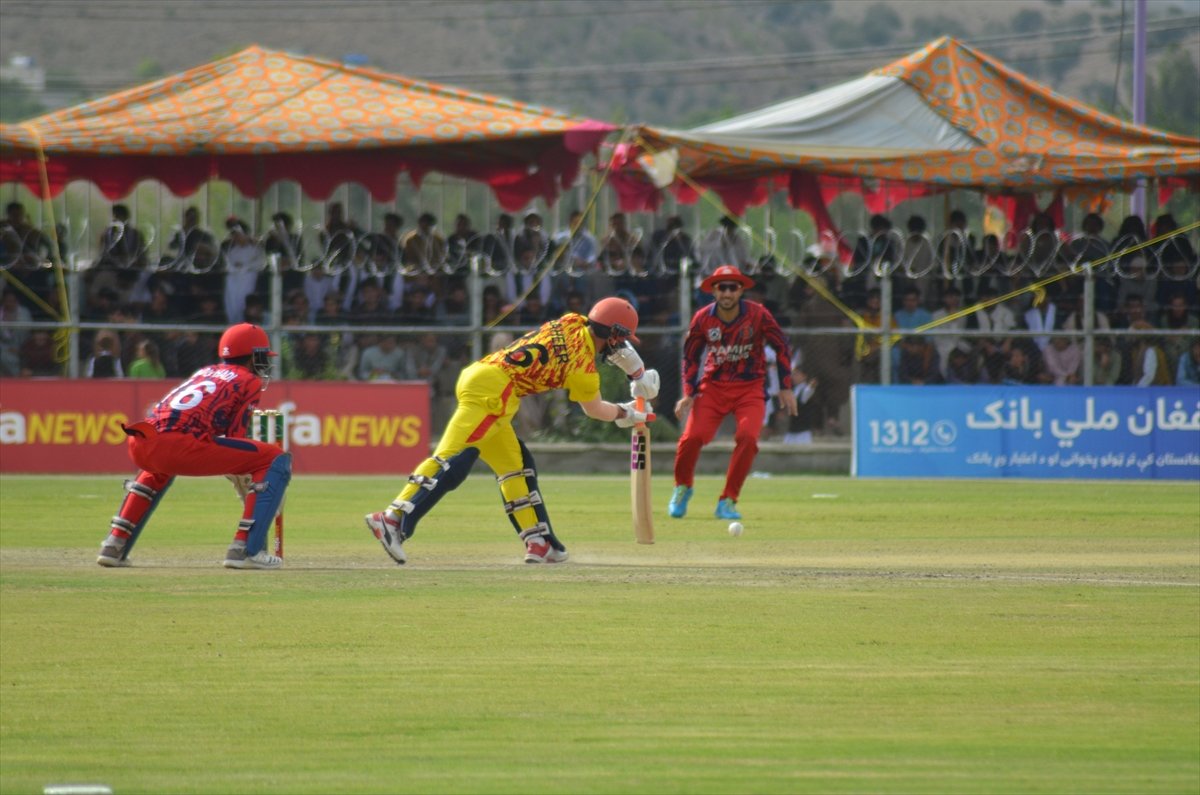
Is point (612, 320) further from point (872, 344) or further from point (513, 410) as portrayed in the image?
point (872, 344)

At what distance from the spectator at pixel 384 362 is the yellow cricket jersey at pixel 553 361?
11.1m

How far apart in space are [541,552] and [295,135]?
44.8 feet

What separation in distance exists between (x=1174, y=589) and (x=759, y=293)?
12814 mm

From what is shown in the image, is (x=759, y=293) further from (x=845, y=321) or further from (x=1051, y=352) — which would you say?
(x=1051, y=352)

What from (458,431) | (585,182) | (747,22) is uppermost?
(747,22)

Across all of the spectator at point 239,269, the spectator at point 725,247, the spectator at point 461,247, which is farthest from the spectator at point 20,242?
the spectator at point 725,247

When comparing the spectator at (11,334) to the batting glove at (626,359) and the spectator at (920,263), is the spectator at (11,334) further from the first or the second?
the batting glove at (626,359)

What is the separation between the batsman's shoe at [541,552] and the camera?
13664mm

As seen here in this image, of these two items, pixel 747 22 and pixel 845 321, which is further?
pixel 747 22

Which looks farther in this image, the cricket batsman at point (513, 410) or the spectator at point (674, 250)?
the spectator at point (674, 250)

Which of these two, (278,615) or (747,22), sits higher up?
(747,22)

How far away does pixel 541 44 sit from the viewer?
131125 millimetres

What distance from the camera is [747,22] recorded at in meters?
138

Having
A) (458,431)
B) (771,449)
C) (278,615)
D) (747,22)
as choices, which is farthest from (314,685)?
(747,22)
